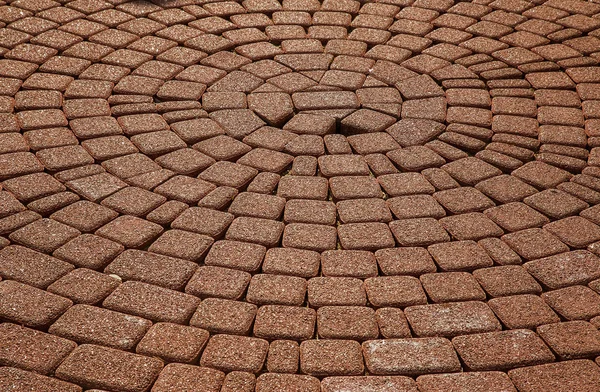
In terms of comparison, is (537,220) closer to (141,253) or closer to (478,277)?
(478,277)

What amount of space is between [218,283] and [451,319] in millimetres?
1082

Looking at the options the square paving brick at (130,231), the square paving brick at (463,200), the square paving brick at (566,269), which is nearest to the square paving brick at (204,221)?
the square paving brick at (130,231)

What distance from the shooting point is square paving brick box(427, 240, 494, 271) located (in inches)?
157

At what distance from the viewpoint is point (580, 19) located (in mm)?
6551

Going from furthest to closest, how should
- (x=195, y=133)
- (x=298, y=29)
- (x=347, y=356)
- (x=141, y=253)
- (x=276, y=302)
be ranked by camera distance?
(x=298, y=29)
(x=195, y=133)
(x=141, y=253)
(x=276, y=302)
(x=347, y=356)

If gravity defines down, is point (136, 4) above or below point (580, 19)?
below

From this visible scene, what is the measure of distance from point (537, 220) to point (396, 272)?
908mm

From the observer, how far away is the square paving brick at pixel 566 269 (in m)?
3.89

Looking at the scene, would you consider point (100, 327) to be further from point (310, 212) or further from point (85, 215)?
point (310, 212)

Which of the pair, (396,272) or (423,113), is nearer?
(396,272)

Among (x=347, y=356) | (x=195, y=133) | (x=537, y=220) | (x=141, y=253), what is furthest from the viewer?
(x=195, y=133)

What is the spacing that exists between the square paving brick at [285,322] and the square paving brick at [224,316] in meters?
0.05

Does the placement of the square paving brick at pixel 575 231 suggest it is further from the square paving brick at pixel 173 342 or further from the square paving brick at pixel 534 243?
the square paving brick at pixel 173 342

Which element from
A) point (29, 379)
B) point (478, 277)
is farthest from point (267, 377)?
point (478, 277)
